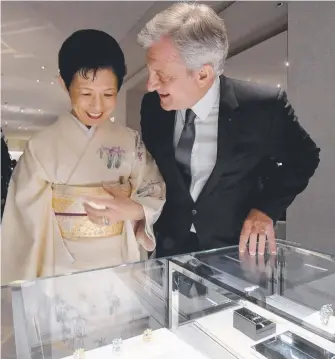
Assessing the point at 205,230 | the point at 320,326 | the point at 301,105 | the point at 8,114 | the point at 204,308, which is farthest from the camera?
the point at 301,105

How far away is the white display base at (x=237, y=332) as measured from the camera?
24.4 inches

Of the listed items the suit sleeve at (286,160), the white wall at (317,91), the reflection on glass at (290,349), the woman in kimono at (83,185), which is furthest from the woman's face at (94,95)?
the white wall at (317,91)

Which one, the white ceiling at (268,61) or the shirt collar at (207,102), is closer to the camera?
the shirt collar at (207,102)

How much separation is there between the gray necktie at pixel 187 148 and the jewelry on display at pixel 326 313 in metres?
0.46

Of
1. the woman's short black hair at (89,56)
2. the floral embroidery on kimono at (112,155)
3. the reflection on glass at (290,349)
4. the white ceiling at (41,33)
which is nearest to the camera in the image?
the reflection on glass at (290,349)

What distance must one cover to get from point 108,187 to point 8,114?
23.1 inches

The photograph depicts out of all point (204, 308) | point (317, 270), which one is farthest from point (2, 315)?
point (317, 270)

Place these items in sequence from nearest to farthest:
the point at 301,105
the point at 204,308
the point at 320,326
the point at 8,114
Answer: the point at 320,326, the point at 204,308, the point at 8,114, the point at 301,105

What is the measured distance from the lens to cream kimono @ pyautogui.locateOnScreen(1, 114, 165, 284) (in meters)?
0.86

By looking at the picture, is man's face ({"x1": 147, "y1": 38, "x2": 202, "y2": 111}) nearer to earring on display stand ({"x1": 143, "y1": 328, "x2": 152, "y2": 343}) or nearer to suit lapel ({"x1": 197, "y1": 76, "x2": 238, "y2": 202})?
suit lapel ({"x1": 197, "y1": 76, "x2": 238, "y2": 202})

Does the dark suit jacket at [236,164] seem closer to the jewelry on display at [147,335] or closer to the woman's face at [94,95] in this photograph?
the woman's face at [94,95]

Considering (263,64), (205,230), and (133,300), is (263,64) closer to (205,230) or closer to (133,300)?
(205,230)

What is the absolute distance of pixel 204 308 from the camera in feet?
2.57

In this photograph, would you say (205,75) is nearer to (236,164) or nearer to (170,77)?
(170,77)
